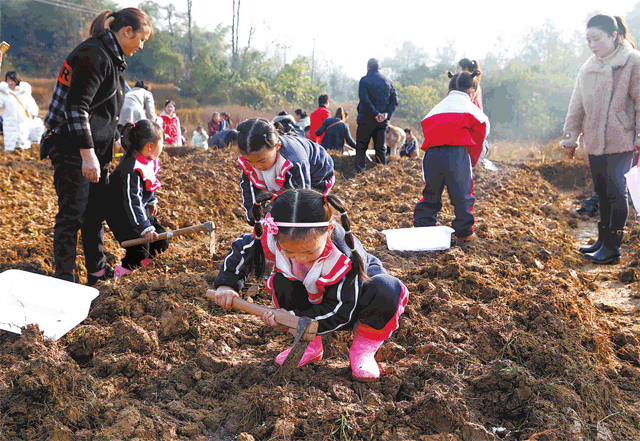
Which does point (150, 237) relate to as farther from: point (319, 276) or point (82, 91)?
point (319, 276)

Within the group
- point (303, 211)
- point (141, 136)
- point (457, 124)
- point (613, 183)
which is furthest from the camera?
point (613, 183)

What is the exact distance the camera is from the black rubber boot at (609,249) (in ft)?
12.3

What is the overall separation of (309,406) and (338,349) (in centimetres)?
49

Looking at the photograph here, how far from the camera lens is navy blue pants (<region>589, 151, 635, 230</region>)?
3592mm

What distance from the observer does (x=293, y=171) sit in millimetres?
2799

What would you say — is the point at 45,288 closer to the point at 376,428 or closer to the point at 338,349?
the point at 338,349

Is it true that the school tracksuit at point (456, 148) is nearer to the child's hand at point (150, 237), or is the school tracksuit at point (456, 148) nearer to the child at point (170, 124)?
the child's hand at point (150, 237)

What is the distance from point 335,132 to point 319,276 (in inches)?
268

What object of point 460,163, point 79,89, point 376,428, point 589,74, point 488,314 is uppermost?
point 589,74

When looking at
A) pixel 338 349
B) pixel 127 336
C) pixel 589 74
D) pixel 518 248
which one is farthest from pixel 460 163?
pixel 127 336

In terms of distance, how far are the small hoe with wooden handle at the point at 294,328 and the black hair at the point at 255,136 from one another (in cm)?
93

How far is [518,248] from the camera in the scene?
3.79m

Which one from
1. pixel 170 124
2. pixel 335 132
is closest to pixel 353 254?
pixel 335 132

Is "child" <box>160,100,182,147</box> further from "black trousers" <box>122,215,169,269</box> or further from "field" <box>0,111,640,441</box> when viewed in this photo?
"black trousers" <box>122,215,169,269</box>
